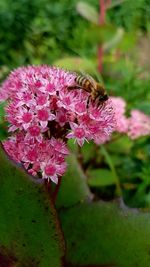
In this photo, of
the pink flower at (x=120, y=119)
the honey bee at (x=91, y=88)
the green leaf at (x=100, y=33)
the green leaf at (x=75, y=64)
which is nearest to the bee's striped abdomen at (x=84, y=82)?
the honey bee at (x=91, y=88)

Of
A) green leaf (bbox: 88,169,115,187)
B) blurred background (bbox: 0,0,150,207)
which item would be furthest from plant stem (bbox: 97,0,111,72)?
green leaf (bbox: 88,169,115,187)

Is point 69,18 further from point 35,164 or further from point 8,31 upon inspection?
point 35,164

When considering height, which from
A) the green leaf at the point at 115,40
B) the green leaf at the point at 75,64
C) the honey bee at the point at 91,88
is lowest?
the honey bee at the point at 91,88

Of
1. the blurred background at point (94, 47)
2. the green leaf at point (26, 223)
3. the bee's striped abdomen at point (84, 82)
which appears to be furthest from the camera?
the blurred background at point (94, 47)

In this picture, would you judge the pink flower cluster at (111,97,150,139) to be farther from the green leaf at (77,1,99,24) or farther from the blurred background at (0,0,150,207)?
the green leaf at (77,1,99,24)

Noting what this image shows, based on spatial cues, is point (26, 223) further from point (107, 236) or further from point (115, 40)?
point (115, 40)

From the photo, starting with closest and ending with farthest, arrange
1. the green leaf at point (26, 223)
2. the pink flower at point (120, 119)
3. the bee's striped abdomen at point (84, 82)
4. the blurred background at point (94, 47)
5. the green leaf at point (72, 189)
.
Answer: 1. the green leaf at point (26, 223)
2. the bee's striped abdomen at point (84, 82)
3. the green leaf at point (72, 189)
4. the pink flower at point (120, 119)
5. the blurred background at point (94, 47)

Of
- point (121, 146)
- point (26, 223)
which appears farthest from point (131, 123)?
point (26, 223)

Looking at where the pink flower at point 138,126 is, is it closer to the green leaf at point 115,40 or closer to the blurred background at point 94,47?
the blurred background at point 94,47
